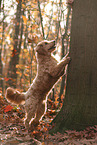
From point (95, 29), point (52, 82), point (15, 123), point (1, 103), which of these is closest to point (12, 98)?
point (15, 123)

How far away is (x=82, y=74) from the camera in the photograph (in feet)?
13.9

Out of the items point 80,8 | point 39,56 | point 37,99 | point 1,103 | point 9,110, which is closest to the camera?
point 80,8

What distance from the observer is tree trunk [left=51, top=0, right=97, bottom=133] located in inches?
163

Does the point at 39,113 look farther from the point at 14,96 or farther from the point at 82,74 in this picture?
the point at 82,74

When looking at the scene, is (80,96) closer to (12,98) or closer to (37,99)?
(37,99)

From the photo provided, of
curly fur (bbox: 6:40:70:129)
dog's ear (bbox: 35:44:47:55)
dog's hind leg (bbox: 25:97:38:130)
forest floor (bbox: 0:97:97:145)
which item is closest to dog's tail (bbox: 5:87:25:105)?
curly fur (bbox: 6:40:70:129)

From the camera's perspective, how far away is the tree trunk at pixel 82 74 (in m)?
4.15

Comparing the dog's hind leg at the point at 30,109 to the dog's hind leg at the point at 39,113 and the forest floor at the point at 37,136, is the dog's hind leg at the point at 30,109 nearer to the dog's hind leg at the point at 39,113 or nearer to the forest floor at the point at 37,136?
the dog's hind leg at the point at 39,113

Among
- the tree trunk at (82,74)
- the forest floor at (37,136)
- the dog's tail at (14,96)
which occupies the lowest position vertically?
the forest floor at (37,136)

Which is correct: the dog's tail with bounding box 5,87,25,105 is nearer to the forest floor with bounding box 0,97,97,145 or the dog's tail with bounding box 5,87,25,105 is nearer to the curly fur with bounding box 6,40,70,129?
the curly fur with bounding box 6,40,70,129

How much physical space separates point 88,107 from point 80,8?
7.49ft

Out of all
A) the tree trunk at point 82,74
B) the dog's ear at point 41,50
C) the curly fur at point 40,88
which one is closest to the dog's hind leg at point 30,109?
the curly fur at point 40,88

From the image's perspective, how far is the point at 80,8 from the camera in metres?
4.48

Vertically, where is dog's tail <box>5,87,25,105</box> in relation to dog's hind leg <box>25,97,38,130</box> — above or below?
above
